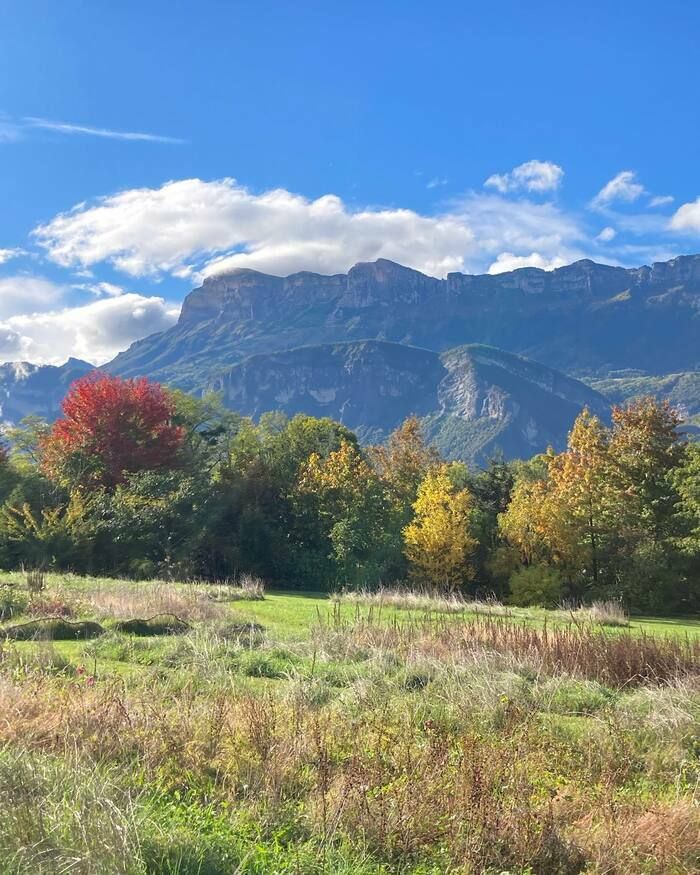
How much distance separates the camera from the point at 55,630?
11031mm

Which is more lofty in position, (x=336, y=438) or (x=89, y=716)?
(x=336, y=438)

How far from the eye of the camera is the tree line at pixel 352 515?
31047 mm

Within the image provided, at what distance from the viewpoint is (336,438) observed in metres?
46.8

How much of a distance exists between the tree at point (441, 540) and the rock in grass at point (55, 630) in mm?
24001

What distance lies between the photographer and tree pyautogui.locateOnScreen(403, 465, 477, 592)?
3466 cm

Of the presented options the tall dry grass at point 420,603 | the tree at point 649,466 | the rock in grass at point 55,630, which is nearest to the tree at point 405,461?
the tree at point 649,466

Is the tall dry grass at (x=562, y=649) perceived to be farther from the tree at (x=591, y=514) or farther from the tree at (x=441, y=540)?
the tree at (x=591, y=514)

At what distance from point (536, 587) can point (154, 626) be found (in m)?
24.1

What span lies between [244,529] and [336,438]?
13.1m

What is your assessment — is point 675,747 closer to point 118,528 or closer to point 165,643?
point 165,643

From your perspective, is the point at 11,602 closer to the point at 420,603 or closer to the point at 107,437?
the point at 420,603

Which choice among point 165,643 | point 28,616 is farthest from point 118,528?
point 165,643

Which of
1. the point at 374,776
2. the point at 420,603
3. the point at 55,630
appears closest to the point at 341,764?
the point at 374,776

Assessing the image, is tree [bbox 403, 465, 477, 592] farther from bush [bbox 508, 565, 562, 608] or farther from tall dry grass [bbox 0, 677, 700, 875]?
tall dry grass [bbox 0, 677, 700, 875]
